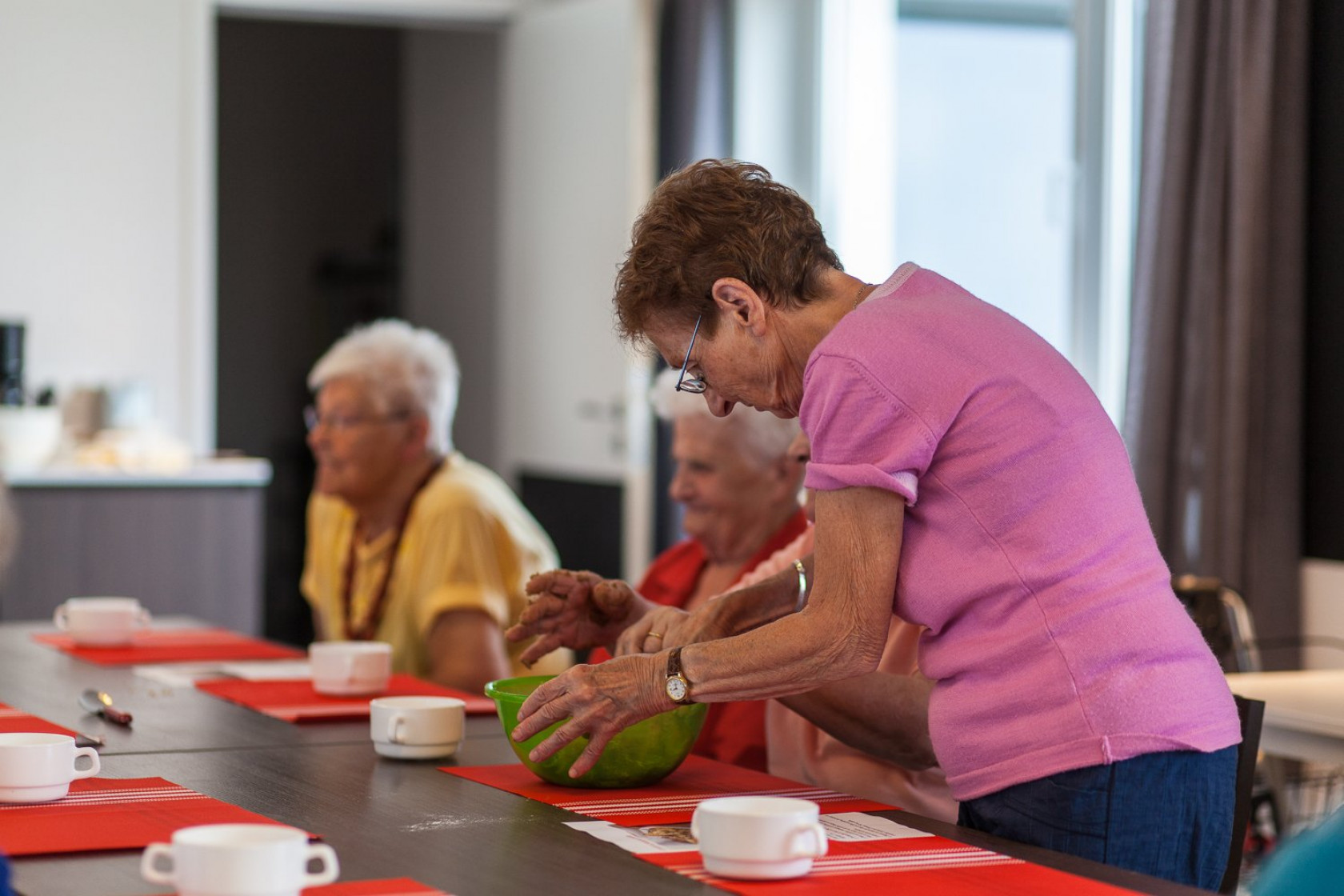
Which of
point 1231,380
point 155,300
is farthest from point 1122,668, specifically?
point 155,300

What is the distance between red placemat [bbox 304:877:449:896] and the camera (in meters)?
1.26

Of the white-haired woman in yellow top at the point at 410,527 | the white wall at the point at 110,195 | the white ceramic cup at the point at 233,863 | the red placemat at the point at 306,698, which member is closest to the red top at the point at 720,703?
the red placemat at the point at 306,698

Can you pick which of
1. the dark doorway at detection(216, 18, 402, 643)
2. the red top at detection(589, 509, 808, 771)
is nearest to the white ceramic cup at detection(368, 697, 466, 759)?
the red top at detection(589, 509, 808, 771)

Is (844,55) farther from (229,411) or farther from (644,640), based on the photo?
(644,640)

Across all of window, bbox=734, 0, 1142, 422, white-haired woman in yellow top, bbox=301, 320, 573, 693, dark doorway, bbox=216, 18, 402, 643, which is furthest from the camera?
dark doorway, bbox=216, 18, 402, 643

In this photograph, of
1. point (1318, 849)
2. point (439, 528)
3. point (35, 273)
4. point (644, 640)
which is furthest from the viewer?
point (35, 273)

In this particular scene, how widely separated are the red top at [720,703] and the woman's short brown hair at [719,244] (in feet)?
1.99

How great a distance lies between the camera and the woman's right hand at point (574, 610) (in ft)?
6.85

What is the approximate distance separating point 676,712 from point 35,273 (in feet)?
16.1

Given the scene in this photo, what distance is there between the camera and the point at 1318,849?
0.73 m

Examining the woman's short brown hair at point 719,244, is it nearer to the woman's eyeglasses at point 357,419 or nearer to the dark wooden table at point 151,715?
the dark wooden table at point 151,715

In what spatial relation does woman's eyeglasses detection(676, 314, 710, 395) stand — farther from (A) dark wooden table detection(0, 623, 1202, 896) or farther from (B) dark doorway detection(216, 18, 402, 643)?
(B) dark doorway detection(216, 18, 402, 643)

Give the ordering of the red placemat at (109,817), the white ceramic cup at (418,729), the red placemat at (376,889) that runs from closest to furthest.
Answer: the red placemat at (376,889) → the red placemat at (109,817) → the white ceramic cup at (418,729)

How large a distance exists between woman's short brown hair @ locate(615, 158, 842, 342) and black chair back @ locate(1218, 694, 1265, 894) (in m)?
0.62
